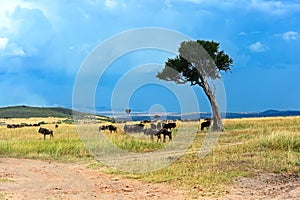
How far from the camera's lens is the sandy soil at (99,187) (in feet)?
36.3

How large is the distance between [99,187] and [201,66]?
2385cm

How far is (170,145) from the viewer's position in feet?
72.2

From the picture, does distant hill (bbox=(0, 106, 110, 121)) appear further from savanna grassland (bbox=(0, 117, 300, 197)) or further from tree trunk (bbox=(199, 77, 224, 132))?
savanna grassland (bbox=(0, 117, 300, 197))

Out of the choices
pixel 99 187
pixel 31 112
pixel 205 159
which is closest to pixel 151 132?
pixel 205 159

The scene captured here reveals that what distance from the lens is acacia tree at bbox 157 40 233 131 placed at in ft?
114

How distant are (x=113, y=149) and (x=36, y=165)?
4331mm

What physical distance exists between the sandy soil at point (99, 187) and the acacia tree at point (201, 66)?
2051 cm

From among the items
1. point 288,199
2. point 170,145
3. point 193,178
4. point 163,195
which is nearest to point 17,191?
point 163,195

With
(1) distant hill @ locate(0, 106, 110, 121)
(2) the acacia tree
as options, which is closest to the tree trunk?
(2) the acacia tree

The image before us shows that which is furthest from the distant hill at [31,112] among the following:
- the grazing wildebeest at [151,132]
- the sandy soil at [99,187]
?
the sandy soil at [99,187]

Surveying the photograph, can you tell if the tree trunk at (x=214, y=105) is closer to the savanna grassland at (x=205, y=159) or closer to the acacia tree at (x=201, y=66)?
the acacia tree at (x=201, y=66)

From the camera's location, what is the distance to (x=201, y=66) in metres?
35.0

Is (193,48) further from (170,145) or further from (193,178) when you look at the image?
(193,178)

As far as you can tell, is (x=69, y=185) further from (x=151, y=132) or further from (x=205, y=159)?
(x=151, y=132)
